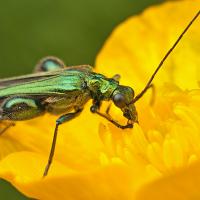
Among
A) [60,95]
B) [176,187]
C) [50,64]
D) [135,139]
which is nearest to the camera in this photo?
[176,187]

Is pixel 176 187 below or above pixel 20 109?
below

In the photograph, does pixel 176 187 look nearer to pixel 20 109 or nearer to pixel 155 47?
pixel 20 109

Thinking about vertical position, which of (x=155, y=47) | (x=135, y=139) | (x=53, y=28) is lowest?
(x=135, y=139)

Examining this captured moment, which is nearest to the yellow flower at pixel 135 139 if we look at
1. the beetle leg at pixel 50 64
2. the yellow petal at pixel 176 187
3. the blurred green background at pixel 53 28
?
the yellow petal at pixel 176 187

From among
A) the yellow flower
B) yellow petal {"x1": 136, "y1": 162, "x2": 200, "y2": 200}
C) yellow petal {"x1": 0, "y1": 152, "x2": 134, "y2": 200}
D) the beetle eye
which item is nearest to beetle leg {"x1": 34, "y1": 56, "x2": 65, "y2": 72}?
the yellow flower

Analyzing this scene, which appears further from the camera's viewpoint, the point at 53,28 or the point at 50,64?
the point at 53,28

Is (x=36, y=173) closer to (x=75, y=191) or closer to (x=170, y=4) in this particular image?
(x=75, y=191)

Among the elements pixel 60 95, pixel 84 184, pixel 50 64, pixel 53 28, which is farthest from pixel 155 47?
pixel 84 184

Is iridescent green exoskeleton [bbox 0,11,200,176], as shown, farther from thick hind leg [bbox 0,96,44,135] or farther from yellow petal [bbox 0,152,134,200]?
yellow petal [bbox 0,152,134,200]
